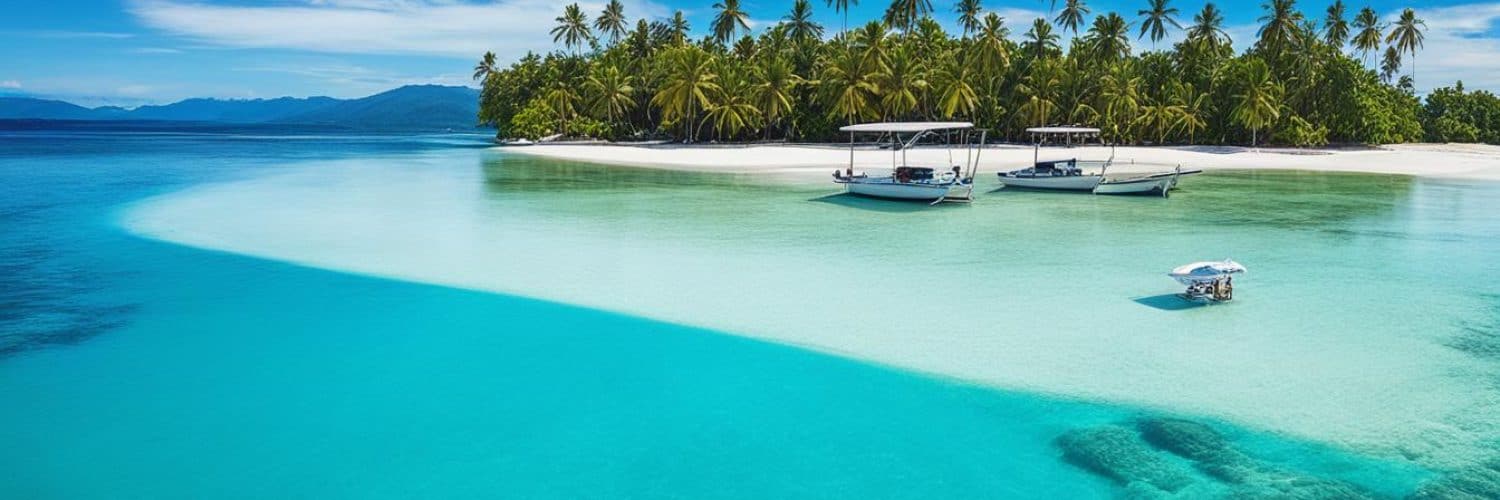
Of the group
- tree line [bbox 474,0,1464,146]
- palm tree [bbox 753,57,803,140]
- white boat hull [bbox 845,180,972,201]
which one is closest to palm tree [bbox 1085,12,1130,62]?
tree line [bbox 474,0,1464,146]

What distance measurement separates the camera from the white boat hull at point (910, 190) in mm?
28984

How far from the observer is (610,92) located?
73938 mm

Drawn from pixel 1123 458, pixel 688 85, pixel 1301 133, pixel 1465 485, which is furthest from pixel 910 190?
pixel 1301 133

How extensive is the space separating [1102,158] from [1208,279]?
43522 mm

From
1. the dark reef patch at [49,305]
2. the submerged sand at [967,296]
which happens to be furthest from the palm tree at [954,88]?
the dark reef patch at [49,305]

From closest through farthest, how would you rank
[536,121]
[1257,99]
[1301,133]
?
[1257,99], [1301,133], [536,121]

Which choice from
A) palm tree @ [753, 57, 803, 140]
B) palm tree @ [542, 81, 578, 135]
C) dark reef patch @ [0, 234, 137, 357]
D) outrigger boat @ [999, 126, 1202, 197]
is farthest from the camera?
palm tree @ [542, 81, 578, 135]

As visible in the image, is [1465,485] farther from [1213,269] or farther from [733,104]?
[733,104]

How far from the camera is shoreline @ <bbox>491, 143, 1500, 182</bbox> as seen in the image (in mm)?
47344

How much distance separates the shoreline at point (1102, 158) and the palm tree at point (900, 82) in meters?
3.30

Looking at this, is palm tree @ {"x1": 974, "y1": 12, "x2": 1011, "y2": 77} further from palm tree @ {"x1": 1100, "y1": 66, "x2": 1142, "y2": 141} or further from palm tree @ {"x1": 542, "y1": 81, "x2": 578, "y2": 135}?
palm tree @ {"x1": 542, "y1": 81, "x2": 578, "y2": 135}

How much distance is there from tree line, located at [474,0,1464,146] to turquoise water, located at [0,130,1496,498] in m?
46.7

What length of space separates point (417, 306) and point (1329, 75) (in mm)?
61348

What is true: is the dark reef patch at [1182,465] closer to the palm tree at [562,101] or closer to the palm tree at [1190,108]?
the palm tree at [1190,108]
